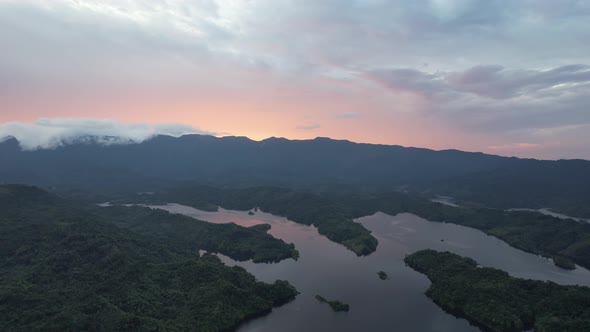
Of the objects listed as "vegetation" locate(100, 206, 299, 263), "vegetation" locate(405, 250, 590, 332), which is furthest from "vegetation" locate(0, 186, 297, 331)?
"vegetation" locate(405, 250, 590, 332)

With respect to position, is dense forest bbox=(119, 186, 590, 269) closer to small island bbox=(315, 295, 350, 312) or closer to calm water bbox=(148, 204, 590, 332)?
calm water bbox=(148, 204, 590, 332)

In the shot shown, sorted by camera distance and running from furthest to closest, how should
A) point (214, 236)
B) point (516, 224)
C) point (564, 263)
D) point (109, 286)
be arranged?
point (516, 224), point (214, 236), point (564, 263), point (109, 286)

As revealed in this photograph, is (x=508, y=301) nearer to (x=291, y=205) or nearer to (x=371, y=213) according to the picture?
(x=371, y=213)

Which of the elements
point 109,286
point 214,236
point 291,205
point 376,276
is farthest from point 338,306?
point 291,205

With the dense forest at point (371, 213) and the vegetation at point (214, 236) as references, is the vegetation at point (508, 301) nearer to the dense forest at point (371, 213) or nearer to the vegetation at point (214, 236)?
the dense forest at point (371, 213)

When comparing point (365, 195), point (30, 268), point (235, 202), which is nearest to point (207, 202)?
point (235, 202)

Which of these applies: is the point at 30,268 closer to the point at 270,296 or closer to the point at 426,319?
the point at 270,296

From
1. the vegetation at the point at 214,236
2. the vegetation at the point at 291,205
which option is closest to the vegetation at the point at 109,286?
the vegetation at the point at 214,236

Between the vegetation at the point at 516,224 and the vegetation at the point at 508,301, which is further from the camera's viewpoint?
the vegetation at the point at 516,224
